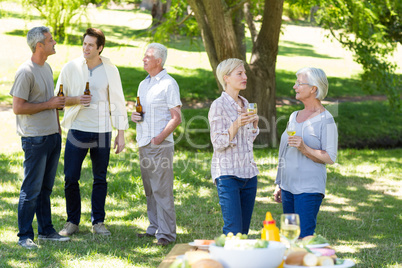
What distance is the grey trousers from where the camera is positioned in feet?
19.0

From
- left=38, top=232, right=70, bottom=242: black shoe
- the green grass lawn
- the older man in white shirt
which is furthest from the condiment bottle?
left=38, top=232, right=70, bottom=242: black shoe

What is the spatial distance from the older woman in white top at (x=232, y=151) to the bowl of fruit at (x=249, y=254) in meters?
1.66

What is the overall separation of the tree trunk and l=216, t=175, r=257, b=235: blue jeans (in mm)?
6615

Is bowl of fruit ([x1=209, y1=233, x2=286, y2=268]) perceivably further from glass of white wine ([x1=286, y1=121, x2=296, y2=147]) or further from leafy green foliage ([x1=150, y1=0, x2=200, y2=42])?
leafy green foliage ([x1=150, y1=0, x2=200, y2=42])

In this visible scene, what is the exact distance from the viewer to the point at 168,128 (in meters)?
5.67

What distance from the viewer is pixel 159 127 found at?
18.9 ft

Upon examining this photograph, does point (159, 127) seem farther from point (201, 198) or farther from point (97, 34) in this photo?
point (201, 198)

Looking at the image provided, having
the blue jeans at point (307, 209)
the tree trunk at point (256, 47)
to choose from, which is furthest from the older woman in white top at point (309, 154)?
the tree trunk at point (256, 47)

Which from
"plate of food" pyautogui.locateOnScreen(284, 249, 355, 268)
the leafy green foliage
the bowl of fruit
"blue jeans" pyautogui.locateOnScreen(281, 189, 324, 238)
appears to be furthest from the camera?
the leafy green foliage

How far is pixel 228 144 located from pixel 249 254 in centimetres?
187

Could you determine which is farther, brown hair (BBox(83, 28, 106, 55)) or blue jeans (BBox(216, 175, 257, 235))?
brown hair (BBox(83, 28, 106, 55))

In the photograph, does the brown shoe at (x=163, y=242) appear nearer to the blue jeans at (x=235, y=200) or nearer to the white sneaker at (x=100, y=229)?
the white sneaker at (x=100, y=229)

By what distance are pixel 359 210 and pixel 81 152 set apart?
14.6 feet

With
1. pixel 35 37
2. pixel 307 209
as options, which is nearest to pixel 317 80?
pixel 307 209
